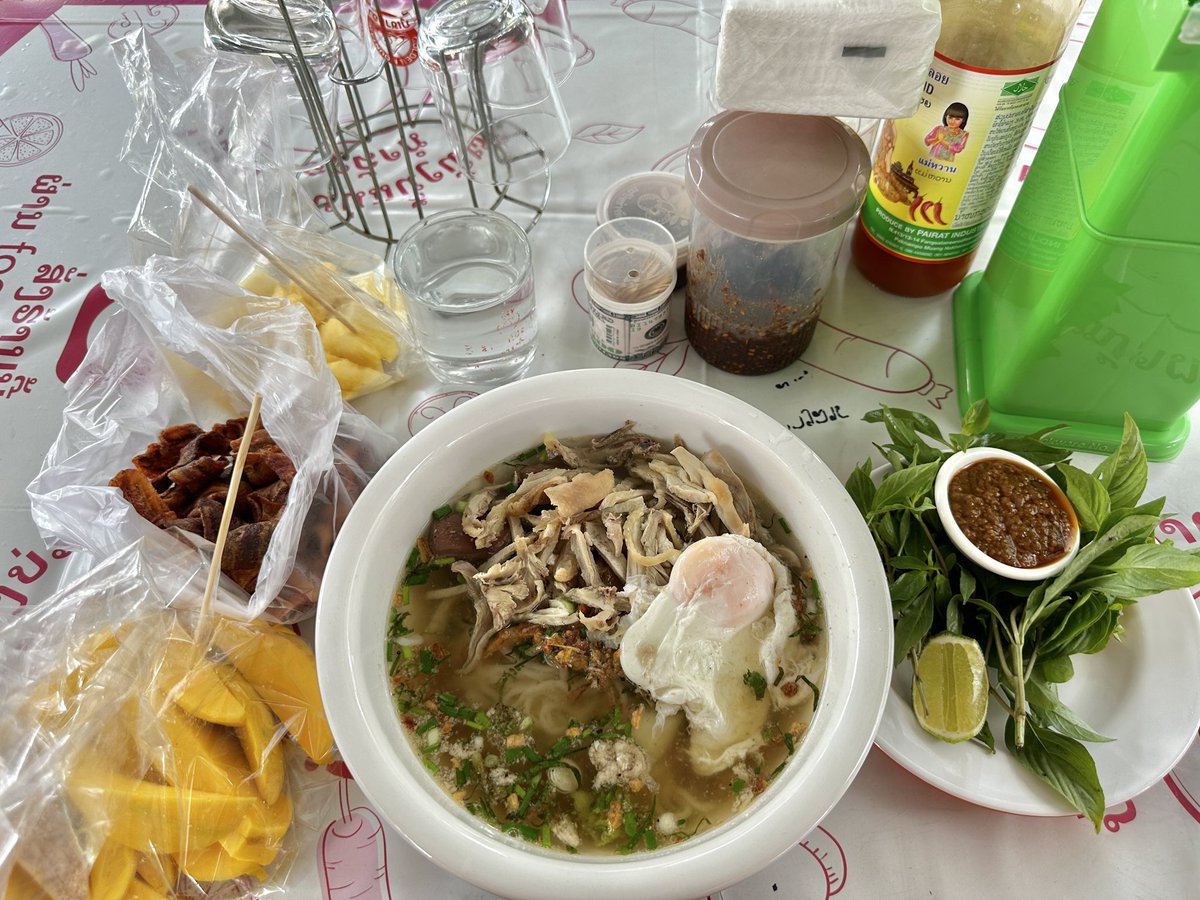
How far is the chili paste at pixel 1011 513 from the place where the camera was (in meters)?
0.85

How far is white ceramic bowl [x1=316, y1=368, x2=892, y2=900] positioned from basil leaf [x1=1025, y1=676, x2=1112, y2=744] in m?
0.20

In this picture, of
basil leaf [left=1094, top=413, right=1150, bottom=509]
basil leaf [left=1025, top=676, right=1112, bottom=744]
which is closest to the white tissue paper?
basil leaf [left=1094, top=413, right=1150, bottom=509]

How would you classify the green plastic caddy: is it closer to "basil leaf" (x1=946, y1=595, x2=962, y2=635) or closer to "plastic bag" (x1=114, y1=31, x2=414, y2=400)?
"basil leaf" (x1=946, y1=595, x2=962, y2=635)

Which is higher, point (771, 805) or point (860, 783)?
point (771, 805)

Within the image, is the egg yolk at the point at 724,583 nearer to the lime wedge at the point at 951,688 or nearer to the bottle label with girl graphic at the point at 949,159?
the lime wedge at the point at 951,688

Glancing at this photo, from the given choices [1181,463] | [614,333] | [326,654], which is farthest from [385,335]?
[1181,463]

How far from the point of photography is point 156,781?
77 cm

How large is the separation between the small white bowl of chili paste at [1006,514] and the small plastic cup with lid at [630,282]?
44cm

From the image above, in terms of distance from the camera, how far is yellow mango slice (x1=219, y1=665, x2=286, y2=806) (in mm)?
817

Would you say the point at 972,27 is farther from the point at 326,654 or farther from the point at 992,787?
the point at 326,654

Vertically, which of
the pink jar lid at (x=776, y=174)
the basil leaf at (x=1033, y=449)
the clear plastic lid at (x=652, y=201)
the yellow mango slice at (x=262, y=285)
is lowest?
the basil leaf at (x=1033, y=449)

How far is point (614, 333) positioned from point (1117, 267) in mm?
607

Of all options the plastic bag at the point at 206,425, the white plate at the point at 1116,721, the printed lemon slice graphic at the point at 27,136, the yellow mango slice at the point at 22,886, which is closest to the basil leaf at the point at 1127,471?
the white plate at the point at 1116,721

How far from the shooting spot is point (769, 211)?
2.96 ft
